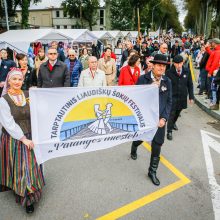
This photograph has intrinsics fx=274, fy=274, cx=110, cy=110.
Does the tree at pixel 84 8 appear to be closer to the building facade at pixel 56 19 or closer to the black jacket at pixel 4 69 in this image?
the building facade at pixel 56 19

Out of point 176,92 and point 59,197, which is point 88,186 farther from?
point 176,92

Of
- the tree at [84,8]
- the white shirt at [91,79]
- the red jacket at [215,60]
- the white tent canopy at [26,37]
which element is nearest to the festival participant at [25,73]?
the white shirt at [91,79]

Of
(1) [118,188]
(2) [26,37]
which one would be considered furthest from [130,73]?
(2) [26,37]

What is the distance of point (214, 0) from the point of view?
105ft

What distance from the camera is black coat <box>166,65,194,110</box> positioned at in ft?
19.5

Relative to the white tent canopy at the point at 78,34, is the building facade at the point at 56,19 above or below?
above

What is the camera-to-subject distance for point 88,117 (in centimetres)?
349

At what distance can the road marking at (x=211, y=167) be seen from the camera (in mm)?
3585

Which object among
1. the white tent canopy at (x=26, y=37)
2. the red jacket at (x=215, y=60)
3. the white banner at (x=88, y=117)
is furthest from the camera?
the white tent canopy at (x=26, y=37)

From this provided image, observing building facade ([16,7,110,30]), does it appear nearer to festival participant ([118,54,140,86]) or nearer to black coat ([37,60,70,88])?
festival participant ([118,54,140,86])

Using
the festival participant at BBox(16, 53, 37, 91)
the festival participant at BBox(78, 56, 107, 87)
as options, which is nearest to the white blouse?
the festival participant at BBox(78, 56, 107, 87)

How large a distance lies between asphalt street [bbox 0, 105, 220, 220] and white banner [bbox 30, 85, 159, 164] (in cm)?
69

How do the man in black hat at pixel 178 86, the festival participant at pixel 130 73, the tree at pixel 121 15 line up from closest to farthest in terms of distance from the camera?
the man in black hat at pixel 178 86
the festival participant at pixel 130 73
the tree at pixel 121 15

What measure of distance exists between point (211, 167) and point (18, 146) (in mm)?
3212
